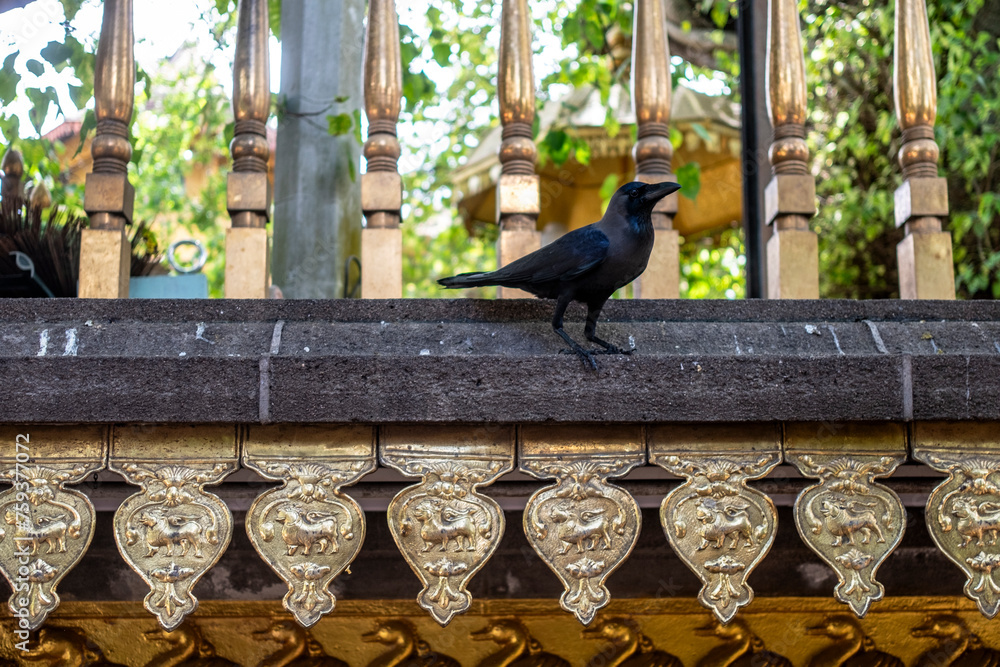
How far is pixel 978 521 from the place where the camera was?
2.18 metres

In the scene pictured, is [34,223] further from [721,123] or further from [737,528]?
[721,123]

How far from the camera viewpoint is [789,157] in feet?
10.2

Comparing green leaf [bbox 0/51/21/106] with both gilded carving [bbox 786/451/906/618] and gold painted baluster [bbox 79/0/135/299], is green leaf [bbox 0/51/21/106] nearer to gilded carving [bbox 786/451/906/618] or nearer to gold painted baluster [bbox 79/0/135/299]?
gold painted baluster [bbox 79/0/135/299]

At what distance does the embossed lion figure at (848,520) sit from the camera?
2.16 metres

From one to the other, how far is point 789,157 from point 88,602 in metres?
2.33

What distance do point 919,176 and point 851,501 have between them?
1310mm

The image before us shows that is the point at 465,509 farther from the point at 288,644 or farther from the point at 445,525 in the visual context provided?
the point at 288,644

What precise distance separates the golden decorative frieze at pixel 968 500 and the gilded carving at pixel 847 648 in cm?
62

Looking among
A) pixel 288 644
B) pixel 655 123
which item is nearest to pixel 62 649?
pixel 288 644

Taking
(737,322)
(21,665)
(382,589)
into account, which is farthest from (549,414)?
(21,665)

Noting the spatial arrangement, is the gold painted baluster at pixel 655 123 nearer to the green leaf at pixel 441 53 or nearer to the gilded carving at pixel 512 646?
the gilded carving at pixel 512 646

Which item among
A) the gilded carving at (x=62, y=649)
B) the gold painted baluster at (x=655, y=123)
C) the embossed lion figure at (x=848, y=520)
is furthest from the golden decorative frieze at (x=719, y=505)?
the gilded carving at (x=62, y=649)

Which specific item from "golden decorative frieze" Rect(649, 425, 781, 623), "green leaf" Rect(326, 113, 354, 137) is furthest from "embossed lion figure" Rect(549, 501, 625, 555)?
"green leaf" Rect(326, 113, 354, 137)

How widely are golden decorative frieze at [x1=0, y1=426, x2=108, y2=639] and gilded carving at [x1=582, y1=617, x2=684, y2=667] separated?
1341mm
